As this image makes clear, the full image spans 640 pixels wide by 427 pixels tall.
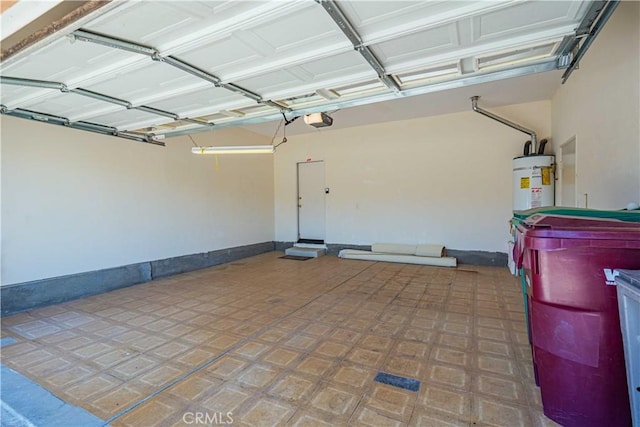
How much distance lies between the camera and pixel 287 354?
8.13ft

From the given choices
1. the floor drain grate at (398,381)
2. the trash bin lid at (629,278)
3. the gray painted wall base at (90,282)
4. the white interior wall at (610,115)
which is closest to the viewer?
the trash bin lid at (629,278)

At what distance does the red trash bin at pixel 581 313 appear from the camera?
1.38 meters

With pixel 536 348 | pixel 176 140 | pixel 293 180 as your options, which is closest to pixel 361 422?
pixel 536 348

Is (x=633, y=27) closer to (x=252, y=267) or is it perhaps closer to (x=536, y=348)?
(x=536, y=348)

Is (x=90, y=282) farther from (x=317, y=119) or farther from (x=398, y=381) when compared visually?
(x=398, y=381)

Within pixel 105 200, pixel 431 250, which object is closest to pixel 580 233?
pixel 431 250

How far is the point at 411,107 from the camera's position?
5.45m

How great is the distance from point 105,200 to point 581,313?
5.58 meters

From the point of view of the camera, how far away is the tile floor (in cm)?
180

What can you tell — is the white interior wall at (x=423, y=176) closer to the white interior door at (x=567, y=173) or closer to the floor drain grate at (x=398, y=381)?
the white interior door at (x=567, y=173)

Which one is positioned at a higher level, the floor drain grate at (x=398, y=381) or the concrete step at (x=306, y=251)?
the concrete step at (x=306, y=251)

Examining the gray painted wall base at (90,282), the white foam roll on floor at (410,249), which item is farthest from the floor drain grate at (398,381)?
the gray painted wall base at (90,282)

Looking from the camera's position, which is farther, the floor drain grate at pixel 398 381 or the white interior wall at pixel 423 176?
the white interior wall at pixel 423 176

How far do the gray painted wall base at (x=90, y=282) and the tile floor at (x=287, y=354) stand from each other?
7.9 inches
